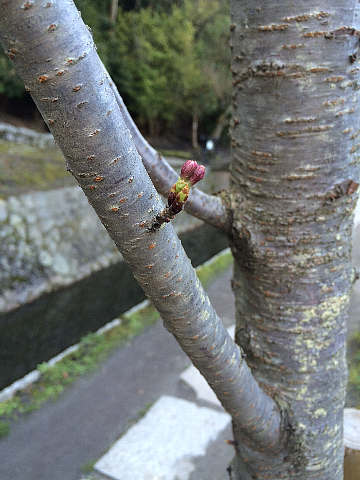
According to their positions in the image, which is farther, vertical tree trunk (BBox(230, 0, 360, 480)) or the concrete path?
the concrete path

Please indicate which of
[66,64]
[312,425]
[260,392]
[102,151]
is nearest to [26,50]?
[66,64]

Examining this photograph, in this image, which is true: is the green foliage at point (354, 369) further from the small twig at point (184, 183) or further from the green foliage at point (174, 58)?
the green foliage at point (174, 58)

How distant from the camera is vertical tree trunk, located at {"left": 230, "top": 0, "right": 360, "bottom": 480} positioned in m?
1.14

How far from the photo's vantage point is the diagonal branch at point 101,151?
59cm

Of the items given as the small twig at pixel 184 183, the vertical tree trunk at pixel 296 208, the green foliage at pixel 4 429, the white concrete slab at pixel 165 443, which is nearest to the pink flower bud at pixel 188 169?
the small twig at pixel 184 183

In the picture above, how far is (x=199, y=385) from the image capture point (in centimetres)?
473

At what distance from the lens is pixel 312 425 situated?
1.43 m

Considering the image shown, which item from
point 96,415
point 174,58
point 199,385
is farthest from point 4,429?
point 174,58

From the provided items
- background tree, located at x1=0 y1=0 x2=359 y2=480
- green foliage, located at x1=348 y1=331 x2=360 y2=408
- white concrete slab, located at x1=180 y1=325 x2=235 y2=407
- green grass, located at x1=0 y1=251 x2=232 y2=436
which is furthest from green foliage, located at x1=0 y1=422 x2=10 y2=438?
green foliage, located at x1=348 y1=331 x2=360 y2=408

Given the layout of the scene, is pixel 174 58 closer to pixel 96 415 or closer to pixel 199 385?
pixel 199 385

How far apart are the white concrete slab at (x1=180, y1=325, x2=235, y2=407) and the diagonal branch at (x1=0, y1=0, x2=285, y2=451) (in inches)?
147

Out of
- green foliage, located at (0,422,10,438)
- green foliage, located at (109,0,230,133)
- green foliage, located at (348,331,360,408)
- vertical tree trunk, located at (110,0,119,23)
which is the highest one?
vertical tree trunk, located at (110,0,119,23)

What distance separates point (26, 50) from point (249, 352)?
128cm

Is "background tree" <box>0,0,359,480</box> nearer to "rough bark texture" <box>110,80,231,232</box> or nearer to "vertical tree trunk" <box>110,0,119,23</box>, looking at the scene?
"rough bark texture" <box>110,80,231,232</box>
